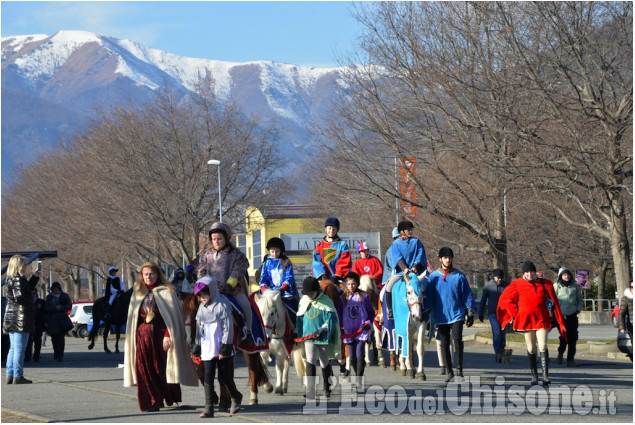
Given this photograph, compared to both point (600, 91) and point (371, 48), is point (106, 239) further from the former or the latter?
point (600, 91)

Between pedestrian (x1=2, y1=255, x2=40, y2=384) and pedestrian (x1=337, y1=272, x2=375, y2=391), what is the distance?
15.9ft

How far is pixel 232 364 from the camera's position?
12.4 metres

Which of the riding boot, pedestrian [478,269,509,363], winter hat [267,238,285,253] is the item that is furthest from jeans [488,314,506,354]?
winter hat [267,238,285,253]

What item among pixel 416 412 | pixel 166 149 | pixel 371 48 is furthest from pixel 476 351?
pixel 166 149

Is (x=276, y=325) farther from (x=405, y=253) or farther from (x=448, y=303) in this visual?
(x=405, y=253)

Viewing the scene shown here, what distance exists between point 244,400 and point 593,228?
Answer: 39.8 feet

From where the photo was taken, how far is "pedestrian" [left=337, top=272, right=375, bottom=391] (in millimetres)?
15414

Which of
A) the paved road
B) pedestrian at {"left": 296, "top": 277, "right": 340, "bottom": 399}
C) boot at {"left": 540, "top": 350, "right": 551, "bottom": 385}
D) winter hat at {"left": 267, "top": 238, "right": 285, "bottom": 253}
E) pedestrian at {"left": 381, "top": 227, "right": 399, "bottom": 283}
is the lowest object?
the paved road

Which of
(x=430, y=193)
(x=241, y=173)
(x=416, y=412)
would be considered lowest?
(x=416, y=412)

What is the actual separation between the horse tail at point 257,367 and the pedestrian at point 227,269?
559 mm

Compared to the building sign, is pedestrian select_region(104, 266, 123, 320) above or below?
below

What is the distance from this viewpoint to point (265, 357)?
47.2ft

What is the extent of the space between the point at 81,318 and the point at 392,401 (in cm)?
3052

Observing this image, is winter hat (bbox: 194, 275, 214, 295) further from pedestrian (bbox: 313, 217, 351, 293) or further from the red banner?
the red banner
